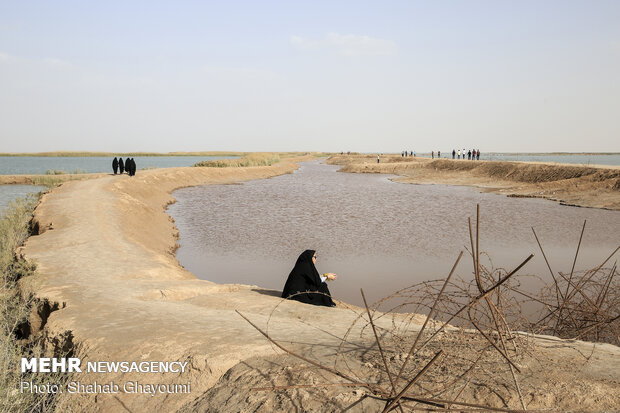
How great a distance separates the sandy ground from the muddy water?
91.1 inches

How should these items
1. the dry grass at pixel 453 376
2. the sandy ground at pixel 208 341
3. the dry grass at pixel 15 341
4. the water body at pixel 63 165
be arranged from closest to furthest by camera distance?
the dry grass at pixel 453 376
the sandy ground at pixel 208 341
the dry grass at pixel 15 341
the water body at pixel 63 165

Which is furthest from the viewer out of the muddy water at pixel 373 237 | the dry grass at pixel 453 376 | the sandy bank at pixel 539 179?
the sandy bank at pixel 539 179

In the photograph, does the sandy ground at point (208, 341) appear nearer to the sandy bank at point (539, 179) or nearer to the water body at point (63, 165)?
the sandy bank at point (539, 179)

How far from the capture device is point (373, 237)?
582 inches

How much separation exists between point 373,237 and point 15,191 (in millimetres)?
25109

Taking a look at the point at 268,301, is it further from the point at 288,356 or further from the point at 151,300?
the point at 288,356

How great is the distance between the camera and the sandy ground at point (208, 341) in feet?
11.1

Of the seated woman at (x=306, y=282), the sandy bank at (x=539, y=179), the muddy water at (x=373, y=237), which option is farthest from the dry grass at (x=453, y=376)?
the sandy bank at (x=539, y=179)

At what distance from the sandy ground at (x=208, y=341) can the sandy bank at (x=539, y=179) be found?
67.7 ft

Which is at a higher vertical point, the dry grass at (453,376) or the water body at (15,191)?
the dry grass at (453,376)

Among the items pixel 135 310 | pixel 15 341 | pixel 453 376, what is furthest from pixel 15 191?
pixel 453 376

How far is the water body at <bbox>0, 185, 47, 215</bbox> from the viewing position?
78.4ft

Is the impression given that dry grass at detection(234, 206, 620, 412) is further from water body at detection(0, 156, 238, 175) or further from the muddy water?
water body at detection(0, 156, 238, 175)

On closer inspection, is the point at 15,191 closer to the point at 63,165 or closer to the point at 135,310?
the point at 135,310
